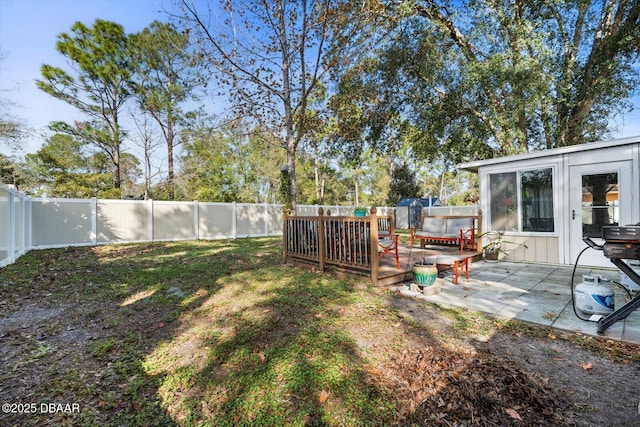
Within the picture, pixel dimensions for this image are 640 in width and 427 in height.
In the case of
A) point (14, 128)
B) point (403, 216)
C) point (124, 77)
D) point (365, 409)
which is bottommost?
point (365, 409)

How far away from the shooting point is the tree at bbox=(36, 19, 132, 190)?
13.0 m

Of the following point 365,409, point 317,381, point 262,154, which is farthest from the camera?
point 262,154

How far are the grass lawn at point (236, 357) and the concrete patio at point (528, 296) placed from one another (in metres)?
0.48

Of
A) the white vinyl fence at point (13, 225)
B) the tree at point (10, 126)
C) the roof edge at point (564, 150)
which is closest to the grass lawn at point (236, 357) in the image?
the white vinyl fence at point (13, 225)

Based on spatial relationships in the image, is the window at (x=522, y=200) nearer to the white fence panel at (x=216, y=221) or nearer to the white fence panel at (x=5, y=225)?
the white fence panel at (x=216, y=221)

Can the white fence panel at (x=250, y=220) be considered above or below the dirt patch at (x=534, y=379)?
above

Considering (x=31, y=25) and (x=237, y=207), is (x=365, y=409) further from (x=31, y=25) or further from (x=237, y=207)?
(x=31, y=25)

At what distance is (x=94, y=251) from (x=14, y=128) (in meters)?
8.02

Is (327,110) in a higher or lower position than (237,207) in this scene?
higher

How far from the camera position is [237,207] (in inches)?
503

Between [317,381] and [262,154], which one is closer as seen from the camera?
[317,381]

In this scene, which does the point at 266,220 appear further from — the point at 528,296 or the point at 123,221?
the point at 528,296

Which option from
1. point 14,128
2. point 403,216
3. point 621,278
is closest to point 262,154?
point 403,216

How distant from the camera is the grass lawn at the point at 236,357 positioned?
178 centimetres
